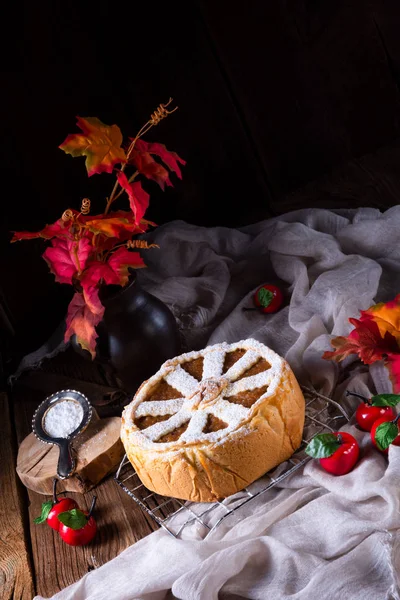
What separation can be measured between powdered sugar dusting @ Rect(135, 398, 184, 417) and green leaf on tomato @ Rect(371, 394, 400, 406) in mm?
390

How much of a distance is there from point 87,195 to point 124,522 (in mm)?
978

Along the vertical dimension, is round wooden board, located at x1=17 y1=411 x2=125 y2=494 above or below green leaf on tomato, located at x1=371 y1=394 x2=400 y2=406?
above

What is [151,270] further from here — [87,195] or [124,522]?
[124,522]

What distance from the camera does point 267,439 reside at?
139cm

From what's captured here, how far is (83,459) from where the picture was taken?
5.22ft

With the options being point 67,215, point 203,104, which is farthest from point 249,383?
point 203,104

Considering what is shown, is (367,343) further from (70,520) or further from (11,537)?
(11,537)

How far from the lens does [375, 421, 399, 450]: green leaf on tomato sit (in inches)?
52.5

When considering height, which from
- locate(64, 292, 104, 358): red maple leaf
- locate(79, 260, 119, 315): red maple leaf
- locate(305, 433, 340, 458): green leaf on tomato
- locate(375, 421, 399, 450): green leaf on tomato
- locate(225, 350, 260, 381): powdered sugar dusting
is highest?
locate(79, 260, 119, 315): red maple leaf

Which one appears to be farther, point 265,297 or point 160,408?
point 265,297

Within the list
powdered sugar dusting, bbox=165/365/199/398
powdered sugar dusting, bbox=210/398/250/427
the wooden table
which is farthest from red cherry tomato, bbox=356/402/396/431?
the wooden table

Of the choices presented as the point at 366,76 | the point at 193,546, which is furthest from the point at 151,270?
the point at 193,546

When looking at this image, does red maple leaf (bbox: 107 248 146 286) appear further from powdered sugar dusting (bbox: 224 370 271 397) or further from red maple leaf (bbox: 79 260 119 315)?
powdered sugar dusting (bbox: 224 370 271 397)

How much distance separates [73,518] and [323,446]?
0.50 meters
